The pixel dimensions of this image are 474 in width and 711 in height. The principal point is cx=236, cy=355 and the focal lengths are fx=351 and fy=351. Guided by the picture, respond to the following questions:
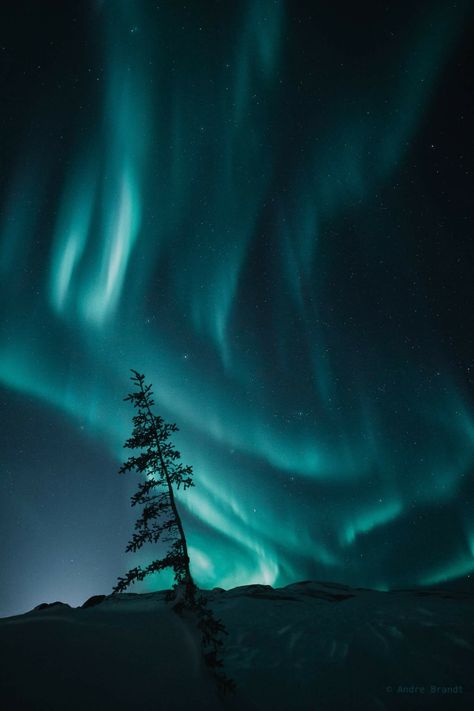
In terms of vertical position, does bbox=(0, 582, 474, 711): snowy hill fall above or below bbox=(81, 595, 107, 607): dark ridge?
below

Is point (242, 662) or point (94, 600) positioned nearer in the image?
point (242, 662)

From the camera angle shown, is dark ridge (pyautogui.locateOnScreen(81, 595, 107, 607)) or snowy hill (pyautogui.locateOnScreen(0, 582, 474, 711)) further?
dark ridge (pyautogui.locateOnScreen(81, 595, 107, 607))

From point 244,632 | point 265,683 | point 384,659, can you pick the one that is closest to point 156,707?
point 265,683

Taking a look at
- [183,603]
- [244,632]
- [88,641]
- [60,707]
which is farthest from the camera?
[244,632]

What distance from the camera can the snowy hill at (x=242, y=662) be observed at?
17.0 ft

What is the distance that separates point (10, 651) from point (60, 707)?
137 cm

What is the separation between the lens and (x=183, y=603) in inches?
437

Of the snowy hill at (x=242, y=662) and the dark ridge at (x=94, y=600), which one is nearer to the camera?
the snowy hill at (x=242, y=662)

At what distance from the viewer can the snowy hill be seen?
5.18 metres

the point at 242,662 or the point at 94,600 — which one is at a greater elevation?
the point at 94,600

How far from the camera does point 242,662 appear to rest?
10.9 meters

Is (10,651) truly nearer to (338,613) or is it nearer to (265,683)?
(265,683)

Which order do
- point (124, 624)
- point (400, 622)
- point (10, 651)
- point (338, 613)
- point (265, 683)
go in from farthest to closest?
1. point (338, 613)
2. point (400, 622)
3. point (265, 683)
4. point (124, 624)
5. point (10, 651)

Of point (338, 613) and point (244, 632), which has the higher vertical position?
point (244, 632)
